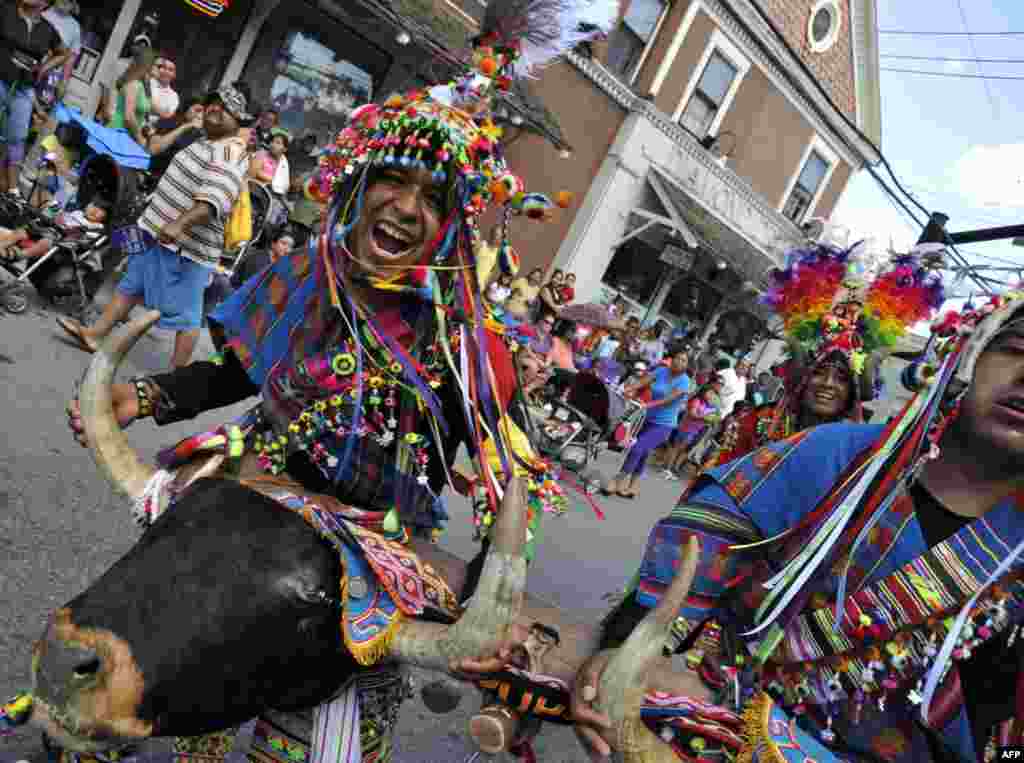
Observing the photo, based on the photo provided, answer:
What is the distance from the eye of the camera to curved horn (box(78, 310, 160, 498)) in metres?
1.70

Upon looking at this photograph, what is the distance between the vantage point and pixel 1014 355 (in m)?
1.58

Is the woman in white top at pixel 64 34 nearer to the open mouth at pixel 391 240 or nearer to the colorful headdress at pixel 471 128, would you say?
the colorful headdress at pixel 471 128

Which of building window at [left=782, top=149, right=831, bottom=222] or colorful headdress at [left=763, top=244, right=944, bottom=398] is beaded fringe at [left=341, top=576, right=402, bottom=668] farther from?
building window at [left=782, top=149, right=831, bottom=222]

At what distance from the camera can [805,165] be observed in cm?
1900

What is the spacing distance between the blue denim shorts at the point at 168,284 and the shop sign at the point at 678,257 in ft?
40.4

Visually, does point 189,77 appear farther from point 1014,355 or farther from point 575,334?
point 1014,355

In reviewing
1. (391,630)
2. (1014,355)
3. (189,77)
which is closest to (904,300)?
(1014,355)

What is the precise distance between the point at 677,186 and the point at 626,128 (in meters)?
1.54

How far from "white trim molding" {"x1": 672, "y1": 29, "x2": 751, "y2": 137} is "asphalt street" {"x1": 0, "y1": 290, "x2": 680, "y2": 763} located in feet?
39.6

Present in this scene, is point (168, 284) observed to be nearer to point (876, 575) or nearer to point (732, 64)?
point (876, 575)

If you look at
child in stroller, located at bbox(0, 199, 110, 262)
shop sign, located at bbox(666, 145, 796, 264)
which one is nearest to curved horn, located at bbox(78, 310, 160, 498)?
child in stroller, located at bbox(0, 199, 110, 262)

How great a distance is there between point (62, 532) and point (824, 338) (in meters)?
3.87

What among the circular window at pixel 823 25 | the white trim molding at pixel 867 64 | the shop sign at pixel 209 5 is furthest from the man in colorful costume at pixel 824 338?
the white trim molding at pixel 867 64

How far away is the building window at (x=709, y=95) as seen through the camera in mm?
15969
